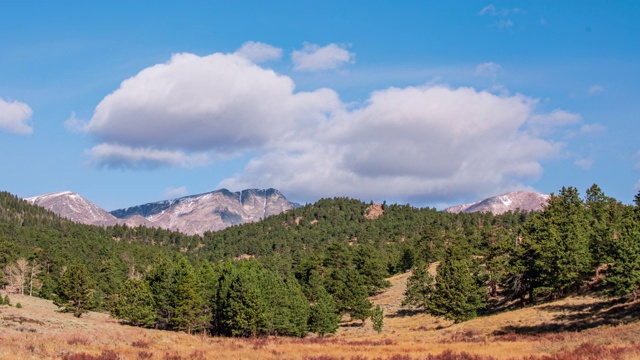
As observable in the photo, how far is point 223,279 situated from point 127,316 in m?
13.7

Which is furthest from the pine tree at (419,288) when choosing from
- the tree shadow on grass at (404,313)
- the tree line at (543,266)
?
the tree line at (543,266)

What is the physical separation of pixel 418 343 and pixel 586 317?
22163mm

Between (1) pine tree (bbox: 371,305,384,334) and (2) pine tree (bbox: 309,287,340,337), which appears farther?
(1) pine tree (bbox: 371,305,384,334)

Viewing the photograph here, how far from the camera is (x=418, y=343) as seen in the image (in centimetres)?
4847

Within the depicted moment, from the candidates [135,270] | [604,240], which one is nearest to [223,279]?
[604,240]

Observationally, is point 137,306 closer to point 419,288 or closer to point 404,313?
point 404,313

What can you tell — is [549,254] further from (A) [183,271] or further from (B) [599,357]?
(A) [183,271]

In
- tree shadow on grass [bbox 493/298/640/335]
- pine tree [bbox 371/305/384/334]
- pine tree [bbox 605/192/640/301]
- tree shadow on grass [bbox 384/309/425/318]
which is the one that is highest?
pine tree [bbox 605/192/640/301]

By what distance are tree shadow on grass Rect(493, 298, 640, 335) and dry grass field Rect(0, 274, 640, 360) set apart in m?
0.09

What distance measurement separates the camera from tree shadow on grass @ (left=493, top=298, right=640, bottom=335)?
174 ft

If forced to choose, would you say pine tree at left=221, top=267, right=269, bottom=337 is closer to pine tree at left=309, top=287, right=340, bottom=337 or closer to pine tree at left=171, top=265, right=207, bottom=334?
pine tree at left=171, top=265, right=207, bottom=334

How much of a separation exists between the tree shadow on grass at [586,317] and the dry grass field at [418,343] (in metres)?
0.09

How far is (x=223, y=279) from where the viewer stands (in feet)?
244

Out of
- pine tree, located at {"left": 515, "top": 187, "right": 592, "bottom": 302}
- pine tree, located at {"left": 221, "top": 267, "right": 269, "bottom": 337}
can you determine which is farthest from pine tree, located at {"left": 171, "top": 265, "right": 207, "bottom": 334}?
pine tree, located at {"left": 515, "top": 187, "right": 592, "bottom": 302}
